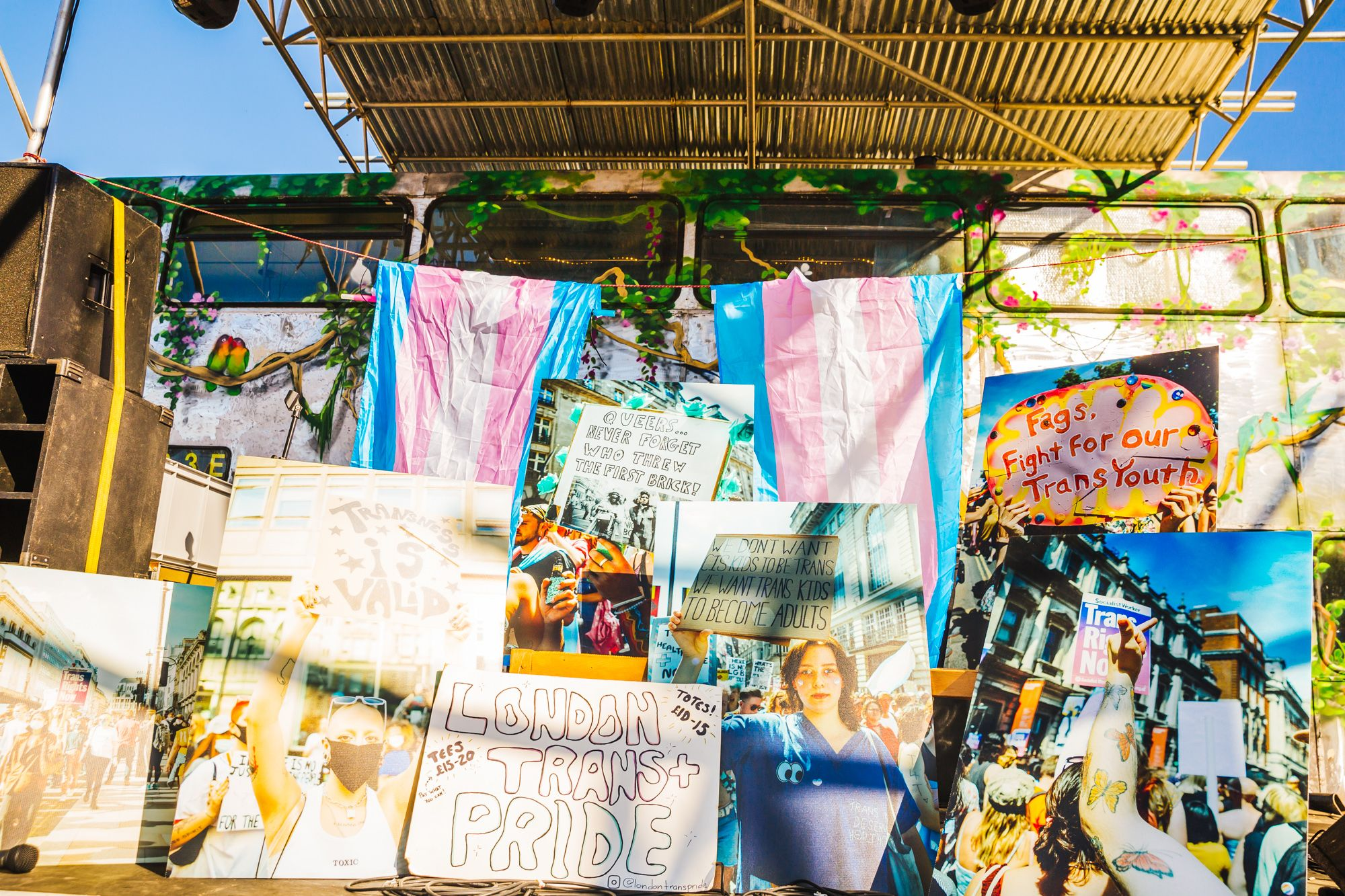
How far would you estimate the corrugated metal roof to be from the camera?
211 inches

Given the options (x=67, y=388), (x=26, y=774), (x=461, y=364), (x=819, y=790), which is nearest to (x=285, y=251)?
(x=461, y=364)

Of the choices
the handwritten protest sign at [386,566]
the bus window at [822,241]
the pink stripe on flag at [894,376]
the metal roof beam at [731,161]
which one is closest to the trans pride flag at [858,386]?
the pink stripe on flag at [894,376]

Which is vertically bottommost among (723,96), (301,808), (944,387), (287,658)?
(301,808)

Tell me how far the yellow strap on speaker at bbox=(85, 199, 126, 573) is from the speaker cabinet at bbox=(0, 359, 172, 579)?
0.02 metres

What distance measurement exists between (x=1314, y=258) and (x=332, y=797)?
16.9ft

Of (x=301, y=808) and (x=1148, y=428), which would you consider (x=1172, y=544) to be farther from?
(x=301, y=808)

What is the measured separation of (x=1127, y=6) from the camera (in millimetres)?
5164

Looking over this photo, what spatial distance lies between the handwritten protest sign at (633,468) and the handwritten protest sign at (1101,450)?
1270 millimetres

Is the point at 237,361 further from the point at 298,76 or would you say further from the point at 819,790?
the point at 819,790

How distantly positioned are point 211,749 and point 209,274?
3108mm

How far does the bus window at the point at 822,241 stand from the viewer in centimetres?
473

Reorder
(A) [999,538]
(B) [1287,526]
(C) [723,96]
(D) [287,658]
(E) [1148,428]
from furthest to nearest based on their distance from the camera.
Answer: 1. (C) [723,96]
2. (B) [1287,526]
3. (A) [999,538]
4. (E) [1148,428]
5. (D) [287,658]

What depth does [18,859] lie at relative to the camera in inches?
106

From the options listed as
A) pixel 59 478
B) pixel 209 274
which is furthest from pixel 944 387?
pixel 209 274
